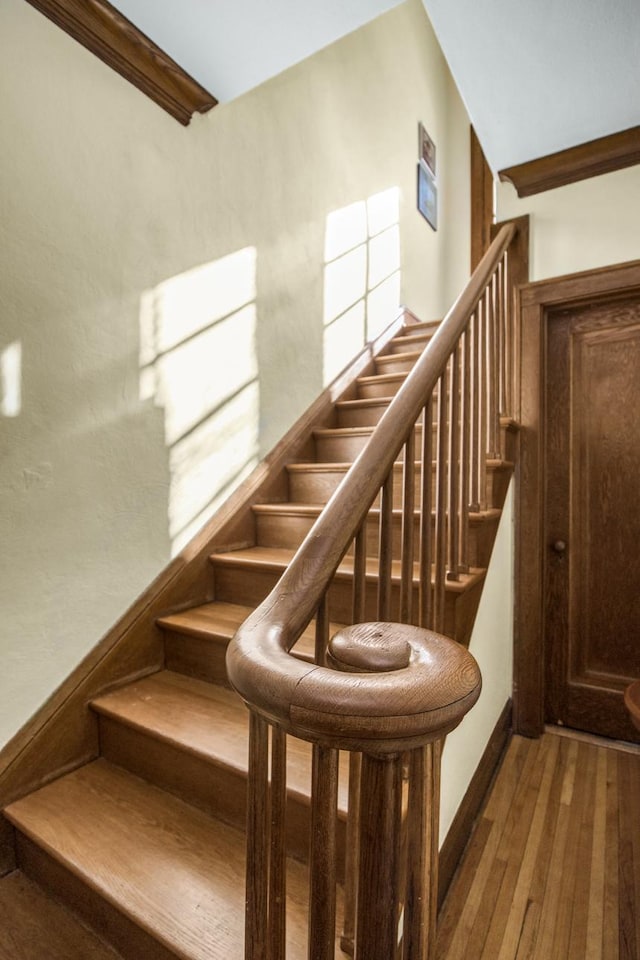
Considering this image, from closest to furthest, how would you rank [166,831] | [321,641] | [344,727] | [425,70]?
[344,727]
[321,641]
[166,831]
[425,70]

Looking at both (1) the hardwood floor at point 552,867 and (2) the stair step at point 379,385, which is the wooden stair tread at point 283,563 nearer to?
(1) the hardwood floor at point 552,867

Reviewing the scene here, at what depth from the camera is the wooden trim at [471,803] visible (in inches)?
55.9

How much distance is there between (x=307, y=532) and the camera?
2.18 meters

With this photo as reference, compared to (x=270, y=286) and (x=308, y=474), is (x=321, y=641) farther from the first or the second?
(x=270, y=286)

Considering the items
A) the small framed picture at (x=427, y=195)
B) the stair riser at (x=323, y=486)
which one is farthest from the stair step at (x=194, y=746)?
the small framed picture at (x=427, y=195)

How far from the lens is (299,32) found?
5.37ft

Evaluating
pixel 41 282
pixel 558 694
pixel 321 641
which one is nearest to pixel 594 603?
pixel 558 694

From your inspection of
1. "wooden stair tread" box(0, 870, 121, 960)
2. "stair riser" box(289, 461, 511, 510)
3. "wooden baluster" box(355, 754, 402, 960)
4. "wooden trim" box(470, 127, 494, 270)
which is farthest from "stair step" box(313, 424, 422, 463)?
"wooden trim" box(470, 127, 494, 270)

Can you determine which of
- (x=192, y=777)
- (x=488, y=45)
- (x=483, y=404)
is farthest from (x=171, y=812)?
(x=488, y=45)

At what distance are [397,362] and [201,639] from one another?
2.08 metres

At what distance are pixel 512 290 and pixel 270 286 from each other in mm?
1103

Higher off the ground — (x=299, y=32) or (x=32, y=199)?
(x=299, y=32)

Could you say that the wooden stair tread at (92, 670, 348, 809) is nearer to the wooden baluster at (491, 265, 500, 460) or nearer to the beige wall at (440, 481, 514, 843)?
the beige wall at (440, 481, 514, 843)

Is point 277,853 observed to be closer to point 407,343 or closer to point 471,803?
point 471,803
